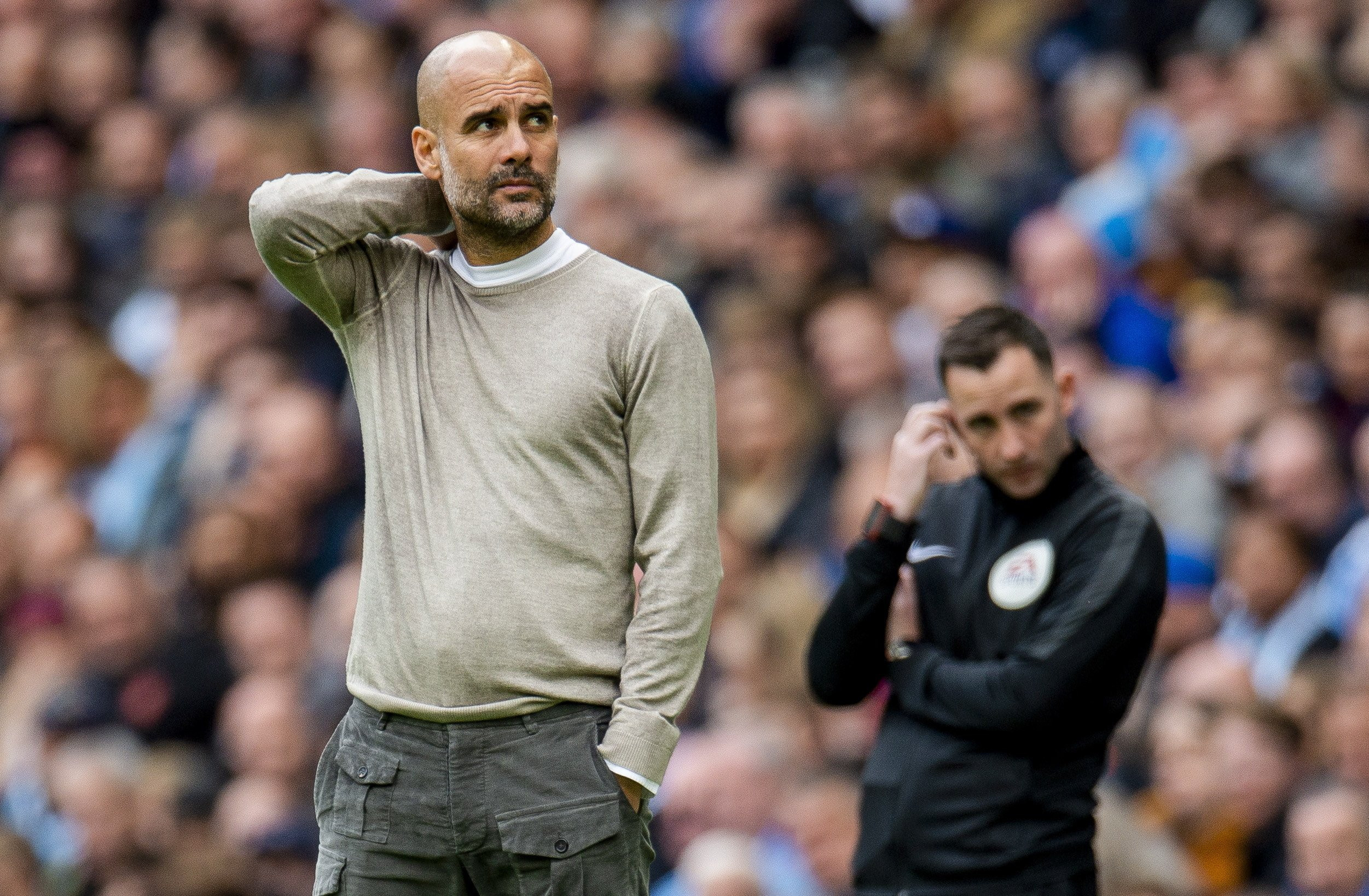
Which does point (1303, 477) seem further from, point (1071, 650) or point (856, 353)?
point (1071, 650)

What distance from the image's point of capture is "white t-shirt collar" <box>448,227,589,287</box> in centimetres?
320

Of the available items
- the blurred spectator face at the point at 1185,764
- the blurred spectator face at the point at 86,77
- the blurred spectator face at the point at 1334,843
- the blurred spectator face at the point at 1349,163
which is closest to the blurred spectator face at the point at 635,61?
the blurred spectator face at the point at 86,77

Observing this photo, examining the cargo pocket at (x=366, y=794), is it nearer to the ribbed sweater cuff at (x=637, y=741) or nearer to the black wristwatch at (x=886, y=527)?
the ribbed sweater cuff at (x=637, y=741)

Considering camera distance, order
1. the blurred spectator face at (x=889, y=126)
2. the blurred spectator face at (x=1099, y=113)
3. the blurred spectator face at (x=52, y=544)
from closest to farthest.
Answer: the blurred spectator face at (x=1099, y=113) < the blurred spectator face at (x=889, y=126) < the blurred spectator face at (x=52, y=544)

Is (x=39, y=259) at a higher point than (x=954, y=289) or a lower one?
higher

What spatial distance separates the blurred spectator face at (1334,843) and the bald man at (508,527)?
2.10 m

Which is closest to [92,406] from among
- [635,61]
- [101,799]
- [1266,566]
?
Result: [101,799]

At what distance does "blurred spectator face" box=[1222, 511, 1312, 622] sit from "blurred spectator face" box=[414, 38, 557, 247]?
3.04m

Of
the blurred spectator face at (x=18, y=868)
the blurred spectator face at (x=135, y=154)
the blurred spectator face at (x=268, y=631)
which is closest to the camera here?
the blurred spectator face at (x=18, y=868)

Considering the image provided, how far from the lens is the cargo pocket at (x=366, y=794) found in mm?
3084

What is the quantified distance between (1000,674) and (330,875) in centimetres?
126

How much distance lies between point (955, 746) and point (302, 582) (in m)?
4.12

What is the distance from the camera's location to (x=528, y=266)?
10.5ft

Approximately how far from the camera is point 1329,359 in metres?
5.84
